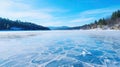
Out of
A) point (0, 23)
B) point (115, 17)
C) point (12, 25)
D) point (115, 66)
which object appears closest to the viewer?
point (115, 66)

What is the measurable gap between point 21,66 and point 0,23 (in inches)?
3460

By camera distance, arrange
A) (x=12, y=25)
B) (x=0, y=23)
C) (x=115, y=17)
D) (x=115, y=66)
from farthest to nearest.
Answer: (x=12, y=25)
(x=0, y=23)
(x=115, y=17)
(x=115, y=66)

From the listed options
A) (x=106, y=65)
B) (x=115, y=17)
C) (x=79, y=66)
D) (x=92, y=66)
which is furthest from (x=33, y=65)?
(x=115, y=17)

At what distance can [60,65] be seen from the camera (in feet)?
19.2

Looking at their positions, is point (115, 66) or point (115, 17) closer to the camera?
point (115, 66)

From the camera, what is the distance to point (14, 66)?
577 centimetres

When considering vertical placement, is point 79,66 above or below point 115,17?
below

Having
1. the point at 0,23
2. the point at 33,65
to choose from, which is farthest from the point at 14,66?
the point at 0,23

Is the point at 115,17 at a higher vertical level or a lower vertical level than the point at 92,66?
higher

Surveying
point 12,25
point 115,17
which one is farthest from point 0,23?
point 115,17

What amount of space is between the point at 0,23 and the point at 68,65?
88.4 m

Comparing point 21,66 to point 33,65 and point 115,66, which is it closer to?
point 33,65

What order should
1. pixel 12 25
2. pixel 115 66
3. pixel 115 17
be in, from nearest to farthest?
pixel 115 66
pixel 115 17
pixel 12 25

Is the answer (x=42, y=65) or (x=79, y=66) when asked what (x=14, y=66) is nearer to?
(x=42, y=65)
